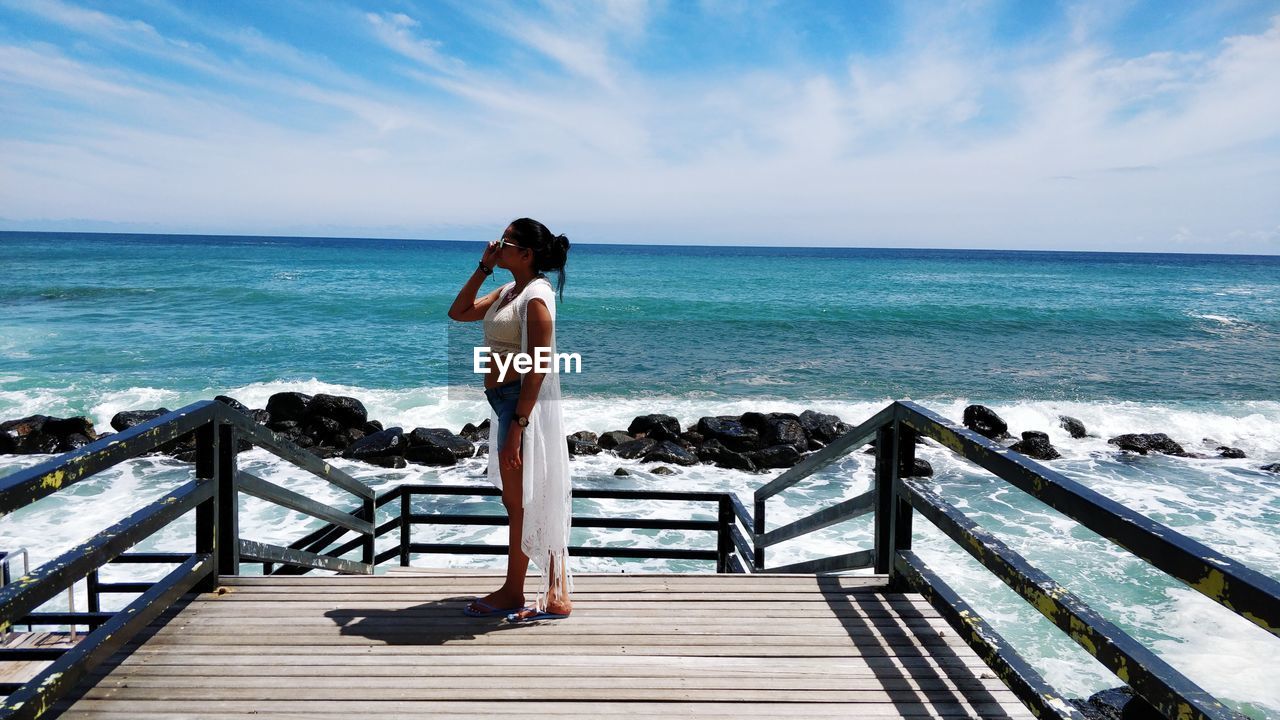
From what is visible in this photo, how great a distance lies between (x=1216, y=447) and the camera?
16219 mm

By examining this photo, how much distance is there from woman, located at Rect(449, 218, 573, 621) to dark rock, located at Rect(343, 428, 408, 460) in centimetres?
1153

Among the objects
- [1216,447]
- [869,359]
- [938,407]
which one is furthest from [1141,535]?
[869,359]

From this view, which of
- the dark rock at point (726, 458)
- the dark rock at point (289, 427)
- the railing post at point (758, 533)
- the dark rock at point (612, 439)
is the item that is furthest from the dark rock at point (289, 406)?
the railing post at point (758, 533)

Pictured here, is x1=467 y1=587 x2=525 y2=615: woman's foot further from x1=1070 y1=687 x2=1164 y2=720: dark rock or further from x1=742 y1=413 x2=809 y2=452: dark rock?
x1=742 y1=413 x2=809 y2=452: dark rock

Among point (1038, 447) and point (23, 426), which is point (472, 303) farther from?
point (23, 426)

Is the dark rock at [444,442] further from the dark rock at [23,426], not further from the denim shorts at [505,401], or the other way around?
the denim shorts at [505,401]

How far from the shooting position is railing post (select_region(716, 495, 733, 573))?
19.8ft

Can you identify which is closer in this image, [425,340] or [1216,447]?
[1216,447]

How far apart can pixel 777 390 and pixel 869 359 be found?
6677 millimetres

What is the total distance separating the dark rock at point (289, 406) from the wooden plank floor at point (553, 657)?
13.7 meters

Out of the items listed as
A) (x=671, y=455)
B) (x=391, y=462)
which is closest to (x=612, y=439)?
(x=671, y=455)

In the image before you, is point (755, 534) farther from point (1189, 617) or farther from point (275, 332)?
point (275, 332)

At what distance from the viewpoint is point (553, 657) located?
323cm

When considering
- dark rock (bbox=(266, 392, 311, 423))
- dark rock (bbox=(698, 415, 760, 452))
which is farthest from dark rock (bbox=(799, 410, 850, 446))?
dark rock (bbox=(266, 392, 311, 423))
